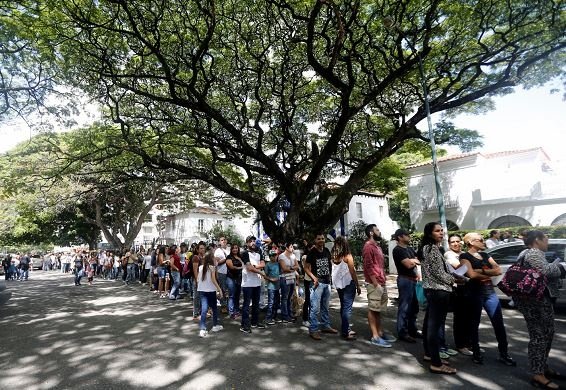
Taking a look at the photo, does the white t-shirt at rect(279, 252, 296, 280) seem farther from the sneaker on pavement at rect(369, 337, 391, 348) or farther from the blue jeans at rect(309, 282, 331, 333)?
the sneaker on pavement at rect(369, 337, 391, 348)

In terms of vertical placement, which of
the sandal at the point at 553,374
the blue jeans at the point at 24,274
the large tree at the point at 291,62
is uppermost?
the large tree at the point at 291,62

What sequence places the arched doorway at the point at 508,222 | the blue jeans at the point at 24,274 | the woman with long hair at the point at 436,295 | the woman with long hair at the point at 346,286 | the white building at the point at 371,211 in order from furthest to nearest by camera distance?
the white building at the point at 371,211 < the blue jeans at the point at 24,274 < the arched doorway at the point at 508,222 < the woman with long hair at the point at 346,286 < the woman with long hair at the point at 436,295

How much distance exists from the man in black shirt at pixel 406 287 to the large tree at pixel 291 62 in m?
5.58

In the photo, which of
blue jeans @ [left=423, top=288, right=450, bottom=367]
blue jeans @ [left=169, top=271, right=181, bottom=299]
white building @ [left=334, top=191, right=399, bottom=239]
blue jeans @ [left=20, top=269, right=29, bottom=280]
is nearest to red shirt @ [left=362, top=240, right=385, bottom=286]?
blue jeans @ [left=423, top=288, right=450, bottom=367]

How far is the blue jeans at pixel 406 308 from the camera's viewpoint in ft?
18.7

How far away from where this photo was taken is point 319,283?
6.10 m

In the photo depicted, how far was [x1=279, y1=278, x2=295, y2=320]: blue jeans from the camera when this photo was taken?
7.19 m

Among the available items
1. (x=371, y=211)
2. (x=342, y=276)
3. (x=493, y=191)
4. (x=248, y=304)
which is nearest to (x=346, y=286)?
(x=342, y=276)

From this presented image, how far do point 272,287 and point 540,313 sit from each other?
4538mm

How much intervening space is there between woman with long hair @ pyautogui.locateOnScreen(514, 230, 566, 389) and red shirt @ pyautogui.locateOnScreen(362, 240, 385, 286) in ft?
6.10

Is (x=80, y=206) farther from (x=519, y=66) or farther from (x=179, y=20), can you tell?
(x=519, y=66)

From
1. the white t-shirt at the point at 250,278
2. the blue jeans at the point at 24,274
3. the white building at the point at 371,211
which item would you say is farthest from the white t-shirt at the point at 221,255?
the white building at the point at 371,211

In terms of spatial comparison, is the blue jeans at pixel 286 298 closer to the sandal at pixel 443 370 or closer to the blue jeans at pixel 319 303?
the blue jeans at pixel 319 303

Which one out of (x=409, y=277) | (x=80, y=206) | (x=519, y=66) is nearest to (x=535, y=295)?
(x=409, y=277)
